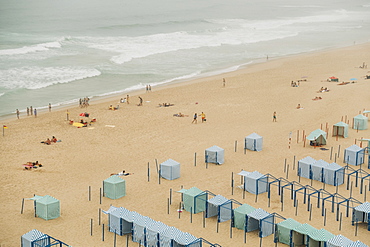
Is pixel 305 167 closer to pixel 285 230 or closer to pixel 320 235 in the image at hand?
pixel 285 230

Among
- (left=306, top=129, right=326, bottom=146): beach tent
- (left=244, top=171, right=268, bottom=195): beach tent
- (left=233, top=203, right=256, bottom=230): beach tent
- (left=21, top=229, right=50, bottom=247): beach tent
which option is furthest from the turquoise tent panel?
(left=306, top=129, right=326, bottom=146): beach tent

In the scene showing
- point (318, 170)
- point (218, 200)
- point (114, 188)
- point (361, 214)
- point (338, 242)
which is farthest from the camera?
point (318, 170)

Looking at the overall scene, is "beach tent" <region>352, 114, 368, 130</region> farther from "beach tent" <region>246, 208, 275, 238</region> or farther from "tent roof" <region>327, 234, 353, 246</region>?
"tent roof" <region>327, 234, 353, 246</region>

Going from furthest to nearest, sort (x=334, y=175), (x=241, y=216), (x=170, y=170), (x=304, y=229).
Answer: (x=170, y=170)
(x=334, y=175)
(x=241, y=216)
(x=304, y=229)

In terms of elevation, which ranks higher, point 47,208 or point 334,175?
point 334,175

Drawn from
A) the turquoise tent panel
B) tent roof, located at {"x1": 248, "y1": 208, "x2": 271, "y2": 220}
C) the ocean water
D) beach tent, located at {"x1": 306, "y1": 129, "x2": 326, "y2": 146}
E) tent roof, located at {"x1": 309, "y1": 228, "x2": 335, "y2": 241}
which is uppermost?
the ocean water

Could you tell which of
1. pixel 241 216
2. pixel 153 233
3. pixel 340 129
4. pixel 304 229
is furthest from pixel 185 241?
pixel 340 129

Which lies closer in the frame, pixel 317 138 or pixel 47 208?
pixel 47 208
